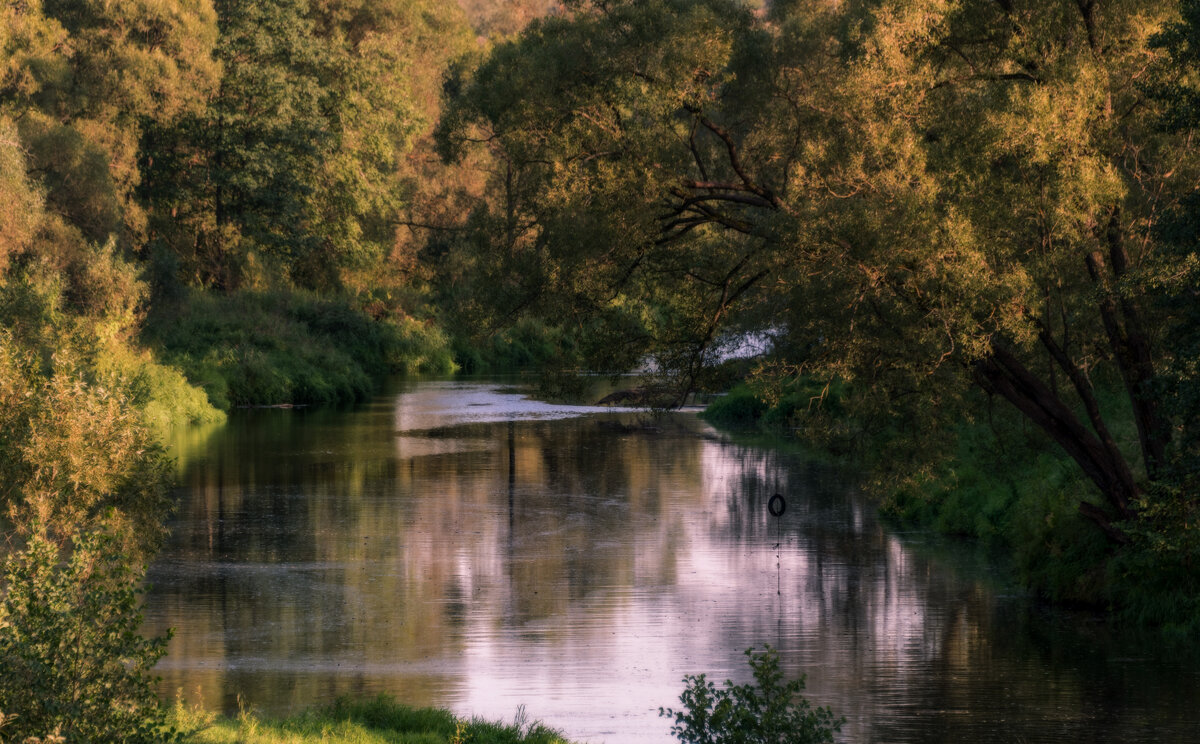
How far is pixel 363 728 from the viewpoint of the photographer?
12.5m

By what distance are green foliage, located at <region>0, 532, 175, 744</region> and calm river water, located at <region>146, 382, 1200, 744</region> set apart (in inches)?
213

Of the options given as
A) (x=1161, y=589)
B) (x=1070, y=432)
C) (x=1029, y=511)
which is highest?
(x=1070, y=432)

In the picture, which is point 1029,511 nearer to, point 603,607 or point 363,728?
point 603,607

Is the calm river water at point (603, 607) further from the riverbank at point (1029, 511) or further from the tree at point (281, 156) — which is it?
the tree at point (281, 156)

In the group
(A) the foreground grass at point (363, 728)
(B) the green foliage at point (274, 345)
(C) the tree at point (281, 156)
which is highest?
(C) the tree at point (281, 156)

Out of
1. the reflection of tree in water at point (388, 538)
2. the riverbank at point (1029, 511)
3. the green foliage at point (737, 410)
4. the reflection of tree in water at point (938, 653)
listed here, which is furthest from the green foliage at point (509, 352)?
the reflection of tree in water at point (938, 653)

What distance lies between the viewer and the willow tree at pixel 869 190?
15914 millimetres

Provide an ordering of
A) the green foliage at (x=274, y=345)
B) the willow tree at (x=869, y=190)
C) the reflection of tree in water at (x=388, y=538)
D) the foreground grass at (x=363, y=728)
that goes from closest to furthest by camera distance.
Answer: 1. the foreground grass at (x=363, y=728)
2. the willow tree at (x=869, y=190)
3. the reflection of tree in water at (x=388, y=538)
4. the green foliage at (x=274, y=345)

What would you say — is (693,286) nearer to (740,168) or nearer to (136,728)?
(740,168)

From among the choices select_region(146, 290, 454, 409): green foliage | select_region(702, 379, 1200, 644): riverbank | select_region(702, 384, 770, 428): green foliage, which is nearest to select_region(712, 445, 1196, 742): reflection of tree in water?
select_region(702, 379, 1200, 644): riverbank

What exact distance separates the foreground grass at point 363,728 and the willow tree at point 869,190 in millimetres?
6843

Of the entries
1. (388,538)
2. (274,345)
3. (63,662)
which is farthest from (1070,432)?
(274,345)

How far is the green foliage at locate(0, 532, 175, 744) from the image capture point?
28.7 feet

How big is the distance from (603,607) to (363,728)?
8.09 metres
